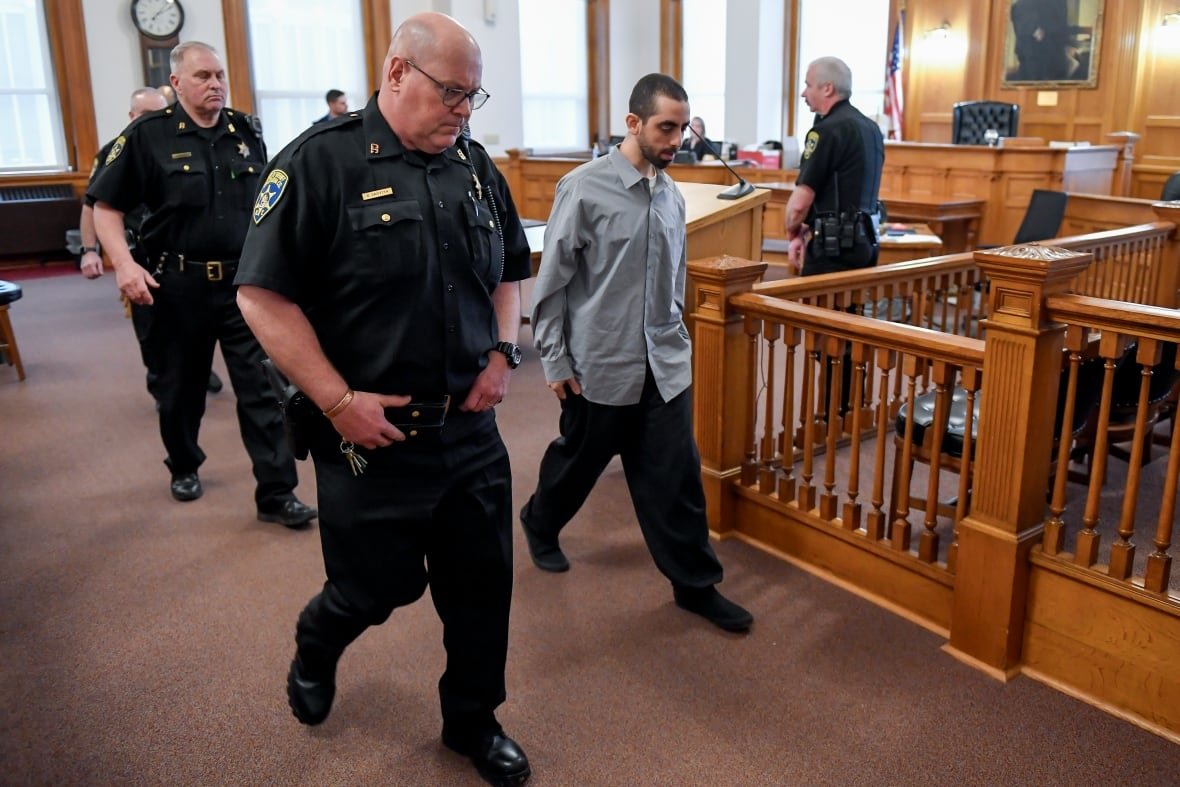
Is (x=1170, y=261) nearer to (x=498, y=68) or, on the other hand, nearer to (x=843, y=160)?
(x=843, y=160)

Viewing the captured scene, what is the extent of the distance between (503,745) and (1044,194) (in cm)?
598

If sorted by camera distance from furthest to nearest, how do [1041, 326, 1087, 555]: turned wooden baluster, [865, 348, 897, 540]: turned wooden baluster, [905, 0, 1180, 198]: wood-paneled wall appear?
1. [905, 0, 1180, 198]: wood-paneled wall
2. [865, 348, 897, 540]: turned wooden baluster
3. [1041, 326, 1087, 555]: turned wooden baluster

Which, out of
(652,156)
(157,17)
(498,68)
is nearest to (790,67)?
(498,68)

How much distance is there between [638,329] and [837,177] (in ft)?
6.14

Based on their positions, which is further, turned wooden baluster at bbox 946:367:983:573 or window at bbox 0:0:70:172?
window at bbox 0:0:70:172

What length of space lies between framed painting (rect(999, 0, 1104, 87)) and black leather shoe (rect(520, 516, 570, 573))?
9.48m

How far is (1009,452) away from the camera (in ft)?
7.96

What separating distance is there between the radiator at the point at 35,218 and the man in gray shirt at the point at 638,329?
8306 millimetres

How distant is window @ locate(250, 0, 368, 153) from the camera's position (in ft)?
34.1

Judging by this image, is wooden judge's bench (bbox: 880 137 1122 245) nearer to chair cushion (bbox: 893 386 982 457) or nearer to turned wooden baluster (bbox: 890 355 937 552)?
chair cushion (bbox: 893 386 982 457)

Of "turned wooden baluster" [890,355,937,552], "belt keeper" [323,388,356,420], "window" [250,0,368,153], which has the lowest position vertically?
"turned wooden baluster" [890,355,937,552]

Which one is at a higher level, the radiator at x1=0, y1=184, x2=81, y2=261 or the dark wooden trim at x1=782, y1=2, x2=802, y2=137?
the dark wooden trim at x1=782, y1=2, x2=802, y2=137

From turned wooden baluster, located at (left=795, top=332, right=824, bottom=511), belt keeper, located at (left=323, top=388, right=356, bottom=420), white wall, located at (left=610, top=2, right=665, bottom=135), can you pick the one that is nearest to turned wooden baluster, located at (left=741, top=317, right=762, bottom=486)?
turned wooden baluster, located at (left=795, top=332, right=824, bottom=511)

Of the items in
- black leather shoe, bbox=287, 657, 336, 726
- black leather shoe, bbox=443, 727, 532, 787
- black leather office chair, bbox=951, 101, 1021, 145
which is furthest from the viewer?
black leather office chair, bbox=951, 101, 1021, 145
